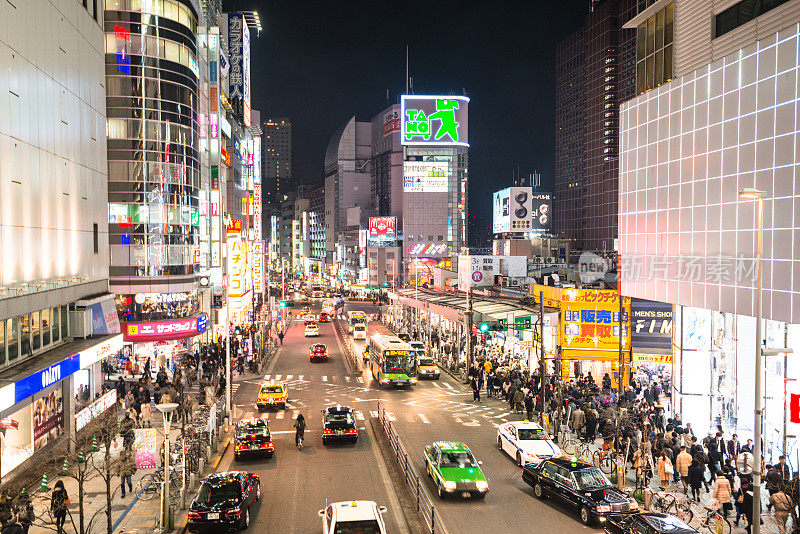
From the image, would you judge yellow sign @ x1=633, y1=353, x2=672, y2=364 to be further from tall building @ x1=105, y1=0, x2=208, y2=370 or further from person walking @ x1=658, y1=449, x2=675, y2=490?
tall building @ x1=105, y1=0, x2=208, y2=370

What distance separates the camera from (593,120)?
161 meters

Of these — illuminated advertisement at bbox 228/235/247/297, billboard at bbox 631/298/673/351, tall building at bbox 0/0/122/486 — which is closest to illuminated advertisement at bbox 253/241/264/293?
illuminated advertisement at bbox 228/235/247/297

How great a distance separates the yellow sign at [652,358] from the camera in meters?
36.0

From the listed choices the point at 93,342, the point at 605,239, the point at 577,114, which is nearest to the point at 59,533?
the point at 93,342

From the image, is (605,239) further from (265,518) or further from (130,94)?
(265,518)

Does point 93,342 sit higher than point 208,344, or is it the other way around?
point 93,342

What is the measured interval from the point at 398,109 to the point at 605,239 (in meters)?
61.2

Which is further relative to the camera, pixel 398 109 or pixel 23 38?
pixel 398 109

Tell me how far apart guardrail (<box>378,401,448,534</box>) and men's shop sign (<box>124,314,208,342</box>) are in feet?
72.9

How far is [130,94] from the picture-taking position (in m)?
43.2

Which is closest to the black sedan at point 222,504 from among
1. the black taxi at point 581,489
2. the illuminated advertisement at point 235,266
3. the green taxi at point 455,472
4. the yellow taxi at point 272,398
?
the green taxi at point 455,472

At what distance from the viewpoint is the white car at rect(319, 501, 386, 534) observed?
1556cm

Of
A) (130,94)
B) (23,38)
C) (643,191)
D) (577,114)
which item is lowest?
(643,191)

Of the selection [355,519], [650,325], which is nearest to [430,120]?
[650,325]
